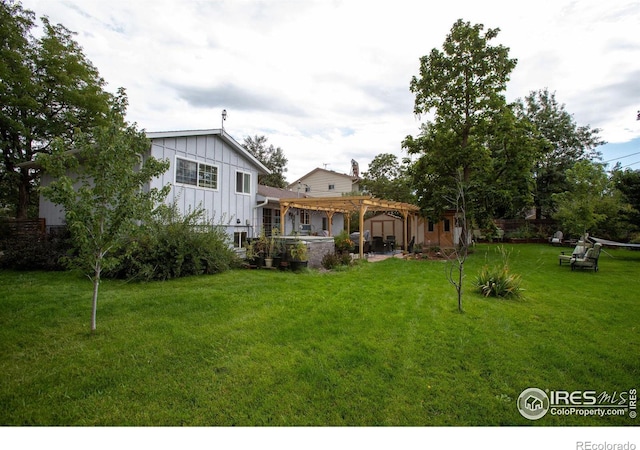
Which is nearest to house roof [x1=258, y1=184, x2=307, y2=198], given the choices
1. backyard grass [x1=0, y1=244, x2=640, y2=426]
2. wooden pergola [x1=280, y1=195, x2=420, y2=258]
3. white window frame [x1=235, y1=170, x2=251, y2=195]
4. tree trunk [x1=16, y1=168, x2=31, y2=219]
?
white window frame [x1=235, y1=170, x2=251, y2=195]

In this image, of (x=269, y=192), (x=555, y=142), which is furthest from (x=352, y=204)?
(x=555, y=142)

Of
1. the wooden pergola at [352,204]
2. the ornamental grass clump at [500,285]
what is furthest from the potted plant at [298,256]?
the ornamental grass clump at [500,285]

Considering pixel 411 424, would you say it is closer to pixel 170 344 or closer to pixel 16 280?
pixel 170 344

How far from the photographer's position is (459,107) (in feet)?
49.8

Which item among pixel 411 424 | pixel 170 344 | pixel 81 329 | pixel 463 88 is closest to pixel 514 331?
pixel 411 424

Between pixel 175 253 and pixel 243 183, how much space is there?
19.0 ft

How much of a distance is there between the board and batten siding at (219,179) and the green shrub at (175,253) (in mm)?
1652

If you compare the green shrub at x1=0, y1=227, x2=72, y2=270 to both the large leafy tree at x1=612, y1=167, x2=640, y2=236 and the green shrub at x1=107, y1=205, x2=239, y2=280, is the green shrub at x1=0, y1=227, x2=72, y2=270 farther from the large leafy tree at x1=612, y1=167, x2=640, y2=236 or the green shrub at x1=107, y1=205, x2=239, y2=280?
the large leafy tree at x1=612, y1=167, x2=640, y2=236

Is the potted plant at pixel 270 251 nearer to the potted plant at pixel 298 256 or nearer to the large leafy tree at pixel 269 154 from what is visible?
the potted plant at pixel 298 256

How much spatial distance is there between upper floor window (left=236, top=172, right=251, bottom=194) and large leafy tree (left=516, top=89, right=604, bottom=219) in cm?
2251

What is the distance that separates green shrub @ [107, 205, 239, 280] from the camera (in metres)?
7.49

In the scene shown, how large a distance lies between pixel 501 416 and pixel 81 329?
5.14 meters

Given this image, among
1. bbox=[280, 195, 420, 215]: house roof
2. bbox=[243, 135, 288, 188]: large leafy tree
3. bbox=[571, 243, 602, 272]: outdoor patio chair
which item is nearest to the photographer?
bbox=[571, 243, 602, 272]: outdoor patio chair

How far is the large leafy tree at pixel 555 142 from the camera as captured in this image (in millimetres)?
24031
